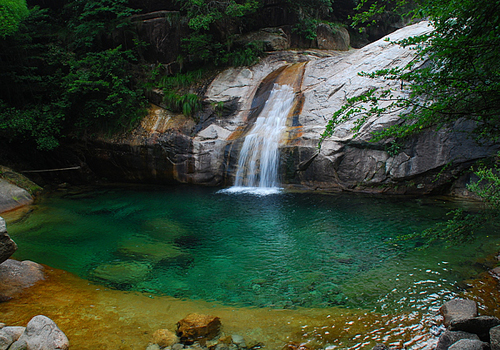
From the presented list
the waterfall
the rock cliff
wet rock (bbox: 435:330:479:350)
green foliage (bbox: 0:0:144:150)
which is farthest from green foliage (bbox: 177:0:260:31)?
wet rock (bbox: 435:330:479:350)

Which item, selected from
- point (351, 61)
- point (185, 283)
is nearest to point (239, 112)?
point (351, 61)

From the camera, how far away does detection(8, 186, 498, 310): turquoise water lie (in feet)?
16.2

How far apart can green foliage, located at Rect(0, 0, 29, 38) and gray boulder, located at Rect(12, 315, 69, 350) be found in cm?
1396

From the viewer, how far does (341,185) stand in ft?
36.9

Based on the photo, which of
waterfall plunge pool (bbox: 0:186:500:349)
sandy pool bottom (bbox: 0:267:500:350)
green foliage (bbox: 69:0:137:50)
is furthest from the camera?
green foliage (bbox: 69:0:137:50)

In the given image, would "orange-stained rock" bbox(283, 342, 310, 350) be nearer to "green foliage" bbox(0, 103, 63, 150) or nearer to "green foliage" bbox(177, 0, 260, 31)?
"green foliage" bbox(0, 103, 63, 150)

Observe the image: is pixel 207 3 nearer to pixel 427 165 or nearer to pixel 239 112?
pixel 239 112

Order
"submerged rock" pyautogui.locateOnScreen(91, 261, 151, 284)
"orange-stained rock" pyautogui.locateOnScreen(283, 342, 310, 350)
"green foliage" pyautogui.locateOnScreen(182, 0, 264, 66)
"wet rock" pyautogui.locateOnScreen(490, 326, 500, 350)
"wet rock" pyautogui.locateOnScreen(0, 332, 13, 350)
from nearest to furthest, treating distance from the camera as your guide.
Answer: "wet rock" pyautogui.locateOnScreen(490, 326, 500, 350) < "wet rock" pyautogui.locateOnScreen(0, 332, 13, 350) < "orange-stained rock" pyautogui.locateOnScreen(283, 342, 310, 350) < "submerged rock" pyautogui.locateOnScreen(91, 261, 151, 284) < "green foliage" pyautogui.locateOnScreen(182, 0, 264, 66)

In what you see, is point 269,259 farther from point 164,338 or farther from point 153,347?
point 153,347

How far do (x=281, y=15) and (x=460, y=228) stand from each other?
17.8 m

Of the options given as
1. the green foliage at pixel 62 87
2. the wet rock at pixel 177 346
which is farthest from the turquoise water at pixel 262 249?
the green foliage at pixel 62 87

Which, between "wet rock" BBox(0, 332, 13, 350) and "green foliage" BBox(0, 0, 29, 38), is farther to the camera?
"green foliage" BBox(0, 0, 29, 38)

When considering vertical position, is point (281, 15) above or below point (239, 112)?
above

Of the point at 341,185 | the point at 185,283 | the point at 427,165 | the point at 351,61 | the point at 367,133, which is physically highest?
the point at 351,61
